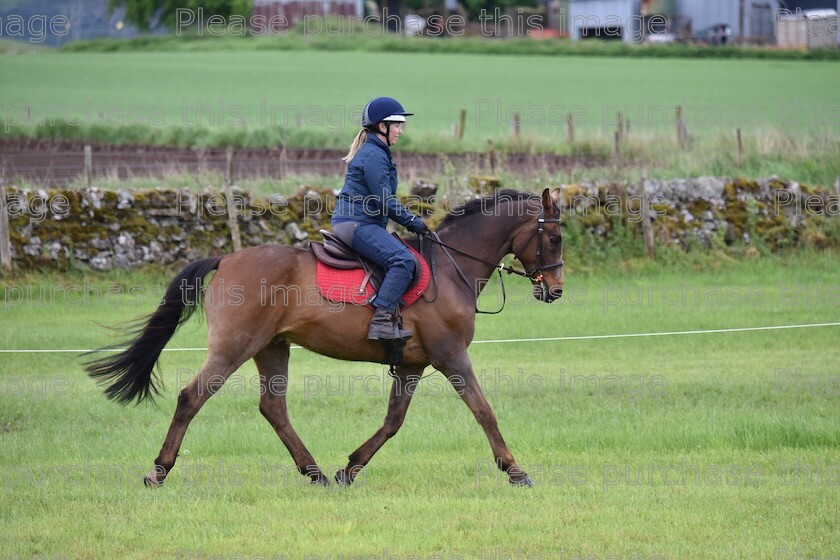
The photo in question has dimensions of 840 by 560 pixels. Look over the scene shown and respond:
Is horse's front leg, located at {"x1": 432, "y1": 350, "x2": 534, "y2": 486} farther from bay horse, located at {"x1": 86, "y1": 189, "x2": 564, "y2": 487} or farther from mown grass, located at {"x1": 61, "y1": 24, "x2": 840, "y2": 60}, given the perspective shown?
mown grass, located at {"x1": 61, "y1": 24, "x2": 840, "y2": 60}

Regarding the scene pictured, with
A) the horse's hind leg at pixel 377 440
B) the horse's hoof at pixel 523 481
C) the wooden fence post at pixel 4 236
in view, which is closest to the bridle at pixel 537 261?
the horse's hind leg at pixel 377 440

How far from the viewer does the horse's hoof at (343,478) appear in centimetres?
843

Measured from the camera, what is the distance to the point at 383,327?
8117 mm

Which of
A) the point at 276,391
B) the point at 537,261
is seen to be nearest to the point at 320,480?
the point at 276,391

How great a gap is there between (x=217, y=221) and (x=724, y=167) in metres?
11.4

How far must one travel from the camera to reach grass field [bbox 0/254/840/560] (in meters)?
6.82

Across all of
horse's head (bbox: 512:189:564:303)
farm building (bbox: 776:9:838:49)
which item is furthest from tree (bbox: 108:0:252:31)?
horse's head (bbox: 512:189:564:303)

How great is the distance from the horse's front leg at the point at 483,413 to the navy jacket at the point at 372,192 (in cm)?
111

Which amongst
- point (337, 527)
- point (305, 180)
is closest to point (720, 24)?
point (305, 180)

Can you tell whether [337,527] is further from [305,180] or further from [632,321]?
[305,180]

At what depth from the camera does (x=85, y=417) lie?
10680 millimetres

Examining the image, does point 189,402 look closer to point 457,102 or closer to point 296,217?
point 296,217

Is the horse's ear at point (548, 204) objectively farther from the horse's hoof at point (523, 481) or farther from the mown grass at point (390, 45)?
the mown grass at point (390, 45)

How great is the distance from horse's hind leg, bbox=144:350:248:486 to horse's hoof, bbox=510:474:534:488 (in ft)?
7.30
